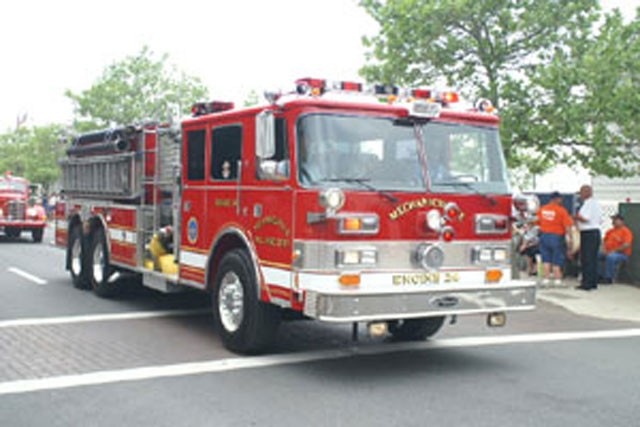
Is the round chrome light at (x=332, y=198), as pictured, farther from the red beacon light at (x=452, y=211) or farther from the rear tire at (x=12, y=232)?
the rear tire at (x=12, y=232)

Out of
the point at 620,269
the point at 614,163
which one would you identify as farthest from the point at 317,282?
the point at 614,163

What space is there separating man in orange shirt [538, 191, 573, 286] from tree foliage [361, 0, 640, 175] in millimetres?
2749

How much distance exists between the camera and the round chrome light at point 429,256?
7.04m

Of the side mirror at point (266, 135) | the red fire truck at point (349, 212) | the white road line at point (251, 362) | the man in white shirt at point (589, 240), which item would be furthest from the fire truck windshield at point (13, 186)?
the side mirror at point (266, 135)

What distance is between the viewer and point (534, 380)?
6.89 m

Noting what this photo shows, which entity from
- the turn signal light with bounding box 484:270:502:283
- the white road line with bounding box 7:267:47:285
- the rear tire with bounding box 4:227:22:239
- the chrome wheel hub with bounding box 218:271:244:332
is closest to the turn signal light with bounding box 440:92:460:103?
the turn signal light with bounding box 484:270:502:283

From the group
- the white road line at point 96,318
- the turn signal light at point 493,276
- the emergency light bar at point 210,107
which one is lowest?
the white road line at point 96,318

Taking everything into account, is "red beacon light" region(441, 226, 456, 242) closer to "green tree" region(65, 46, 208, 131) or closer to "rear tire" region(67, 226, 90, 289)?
"rear tire" region(67, 226, 90, 289)

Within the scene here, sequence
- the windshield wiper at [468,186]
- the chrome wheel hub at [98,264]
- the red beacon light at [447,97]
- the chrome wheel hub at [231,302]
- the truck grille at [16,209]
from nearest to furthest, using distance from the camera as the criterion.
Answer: the windshield wiper at [468,186]
the chrome wheel hub at [231,302]
the red beacon light at [447,97]
the chrome wheel hub at [98,264]
the truck grille at [16,209]

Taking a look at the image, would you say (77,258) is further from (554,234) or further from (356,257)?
(554,234)

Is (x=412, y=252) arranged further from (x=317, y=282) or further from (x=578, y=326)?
(x=578, y=326)

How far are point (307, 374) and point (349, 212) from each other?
1.52 meters

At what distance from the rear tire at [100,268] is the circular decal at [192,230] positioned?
2.82 metres

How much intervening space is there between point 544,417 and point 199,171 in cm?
470
